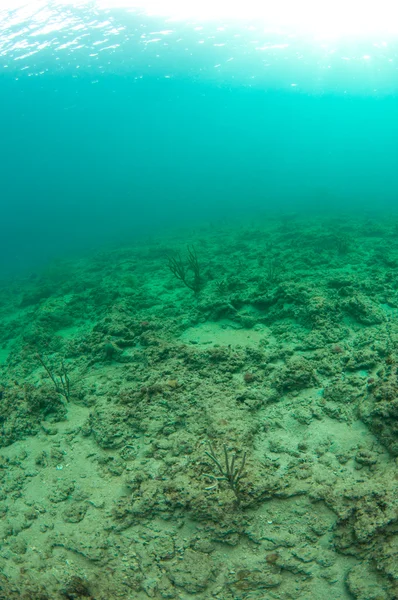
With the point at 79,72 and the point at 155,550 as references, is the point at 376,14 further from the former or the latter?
the point at 155,550

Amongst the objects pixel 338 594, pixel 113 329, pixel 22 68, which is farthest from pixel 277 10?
pixel 338 594

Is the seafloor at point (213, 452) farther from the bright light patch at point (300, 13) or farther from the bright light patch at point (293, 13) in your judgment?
the bright light patch at point (300, 13)

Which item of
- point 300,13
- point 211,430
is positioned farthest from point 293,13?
point 211,430

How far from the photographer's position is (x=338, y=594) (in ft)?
8.54

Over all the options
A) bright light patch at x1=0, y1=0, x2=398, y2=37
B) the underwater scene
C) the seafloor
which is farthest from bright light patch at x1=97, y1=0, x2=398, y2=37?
the seafloor

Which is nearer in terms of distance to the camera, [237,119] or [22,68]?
[22,68]

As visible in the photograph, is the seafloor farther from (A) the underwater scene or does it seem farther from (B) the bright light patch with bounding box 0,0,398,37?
(B) the bright light patch with bounding box 0,0,398,37

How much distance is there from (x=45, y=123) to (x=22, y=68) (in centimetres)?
3115

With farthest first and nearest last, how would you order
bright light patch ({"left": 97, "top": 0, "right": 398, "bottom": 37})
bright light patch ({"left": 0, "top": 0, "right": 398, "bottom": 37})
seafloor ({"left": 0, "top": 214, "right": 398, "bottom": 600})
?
bright light patch ({"left": 97, "top": 0, "right": 398, "bottom": 37}), bright light patch ({"left": 0, "top": 0, "right": 398, "bottom": 37}), seafloor ({"left": 0, "top": 214, "right": 398, "bottom": 600})

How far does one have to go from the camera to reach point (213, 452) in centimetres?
368

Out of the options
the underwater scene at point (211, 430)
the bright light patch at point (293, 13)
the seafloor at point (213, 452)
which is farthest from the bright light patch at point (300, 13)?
the seafloor at point (213, 452)

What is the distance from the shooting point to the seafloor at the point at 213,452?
2828 millimetres

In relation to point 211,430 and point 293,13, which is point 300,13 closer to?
point 293,13

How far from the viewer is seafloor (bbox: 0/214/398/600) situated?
111 inches
